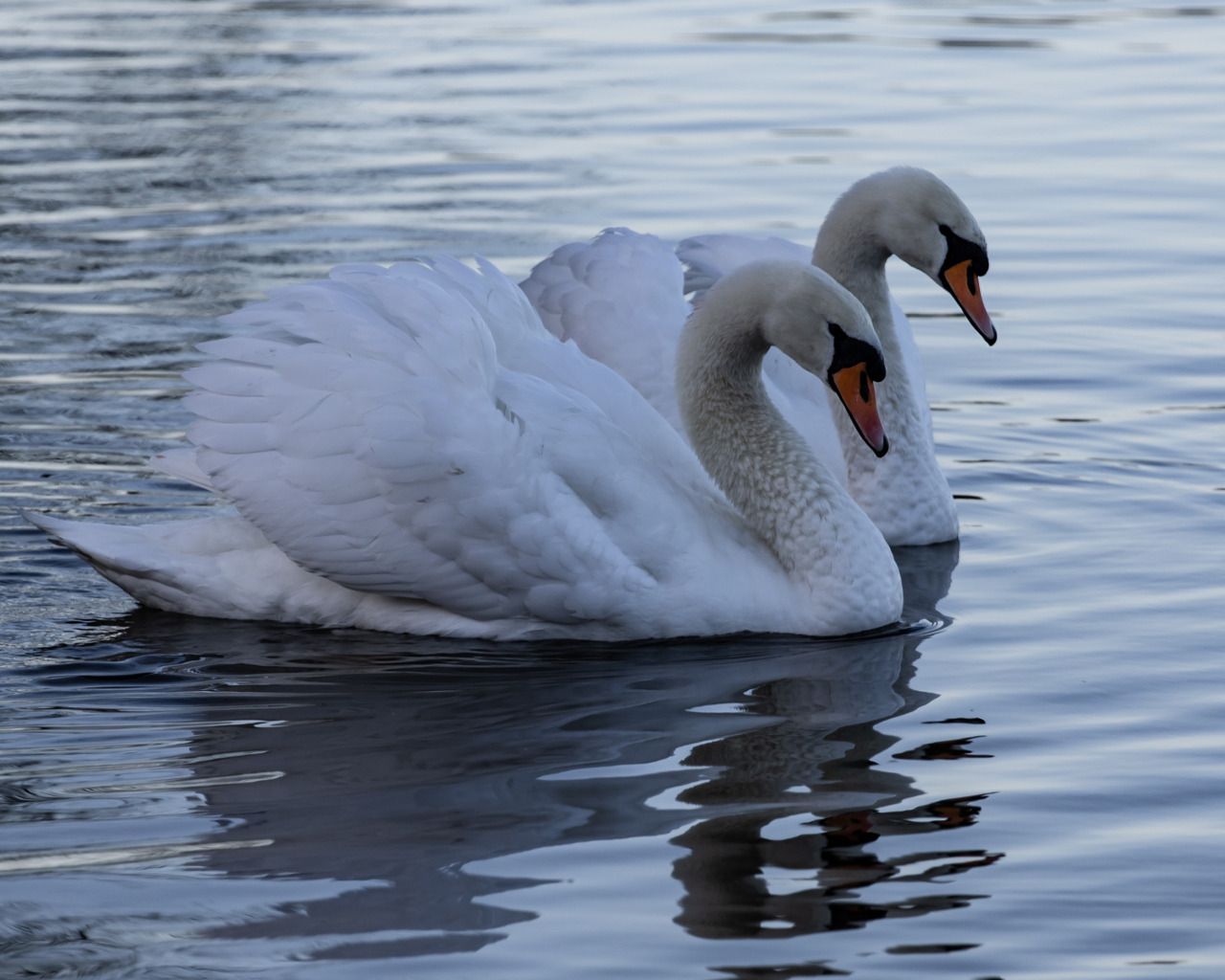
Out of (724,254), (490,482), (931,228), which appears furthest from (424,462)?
(724,254)

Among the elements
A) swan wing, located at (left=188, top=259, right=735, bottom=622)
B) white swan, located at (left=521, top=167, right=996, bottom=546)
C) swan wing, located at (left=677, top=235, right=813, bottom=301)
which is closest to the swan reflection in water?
swan wing, located at (left=188, top=259, right=735, bottom=622)

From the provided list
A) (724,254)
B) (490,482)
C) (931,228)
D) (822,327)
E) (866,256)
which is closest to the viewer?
(490,482)

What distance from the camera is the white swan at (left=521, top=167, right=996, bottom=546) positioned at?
872cm

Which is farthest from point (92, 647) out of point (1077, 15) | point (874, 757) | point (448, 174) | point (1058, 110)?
point (1077, 15)

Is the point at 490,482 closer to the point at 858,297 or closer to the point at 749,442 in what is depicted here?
the point at 749,442

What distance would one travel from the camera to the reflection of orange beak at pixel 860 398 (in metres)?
7.53

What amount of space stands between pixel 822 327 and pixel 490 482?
1.38 m

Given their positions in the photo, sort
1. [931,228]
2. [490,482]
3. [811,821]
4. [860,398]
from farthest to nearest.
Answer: [931,228], [860,398], [490,482], [811,821]

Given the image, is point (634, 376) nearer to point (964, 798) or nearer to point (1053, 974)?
point (964, 798)

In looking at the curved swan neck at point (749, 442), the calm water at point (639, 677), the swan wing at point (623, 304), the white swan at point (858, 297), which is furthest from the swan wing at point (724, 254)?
the curved swan neck at point (749, 442)

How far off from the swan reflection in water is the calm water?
17 mm

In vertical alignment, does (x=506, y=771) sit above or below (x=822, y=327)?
below

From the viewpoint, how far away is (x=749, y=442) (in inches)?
306

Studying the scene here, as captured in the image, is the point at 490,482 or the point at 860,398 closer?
the point at 490,482
